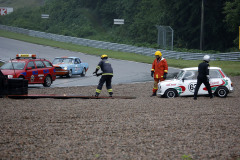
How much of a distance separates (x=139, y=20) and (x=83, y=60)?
98.0ft

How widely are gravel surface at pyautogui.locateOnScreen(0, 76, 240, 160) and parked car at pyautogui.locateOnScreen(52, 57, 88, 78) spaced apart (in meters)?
12.8

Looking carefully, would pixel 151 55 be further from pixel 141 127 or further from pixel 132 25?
pixel 141 127

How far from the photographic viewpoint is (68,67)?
28.3 meters

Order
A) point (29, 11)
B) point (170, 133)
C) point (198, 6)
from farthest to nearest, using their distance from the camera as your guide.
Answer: point (29, 11) → point (198, 6) → point (170, 133)

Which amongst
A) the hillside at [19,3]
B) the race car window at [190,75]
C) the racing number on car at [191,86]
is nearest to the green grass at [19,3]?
the hillside at [19,3]

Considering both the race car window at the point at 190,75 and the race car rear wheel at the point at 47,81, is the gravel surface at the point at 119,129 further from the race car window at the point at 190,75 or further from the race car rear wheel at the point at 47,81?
the race car rear wheel at the point at 47,81

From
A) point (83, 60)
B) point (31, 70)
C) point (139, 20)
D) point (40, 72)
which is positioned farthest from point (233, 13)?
point (31, 70)

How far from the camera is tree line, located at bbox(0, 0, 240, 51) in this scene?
57375 mm

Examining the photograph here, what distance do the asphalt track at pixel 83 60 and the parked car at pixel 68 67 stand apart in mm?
415

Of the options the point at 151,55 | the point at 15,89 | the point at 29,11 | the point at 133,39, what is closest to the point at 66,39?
the point at 133,39

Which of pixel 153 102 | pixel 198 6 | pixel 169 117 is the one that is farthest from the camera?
pixel 198 6

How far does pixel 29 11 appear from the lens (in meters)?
87.2

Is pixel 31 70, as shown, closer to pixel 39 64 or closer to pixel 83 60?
pixel 39 64

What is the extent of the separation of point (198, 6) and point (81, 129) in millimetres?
50584
